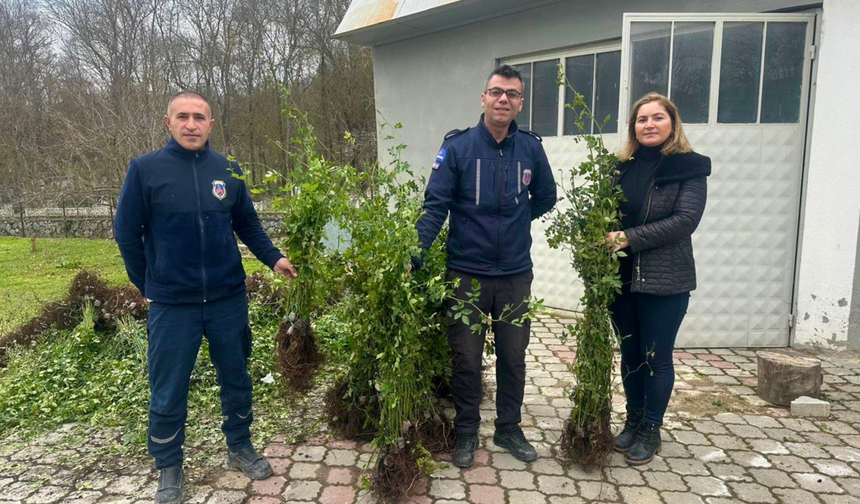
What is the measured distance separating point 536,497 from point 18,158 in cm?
1952

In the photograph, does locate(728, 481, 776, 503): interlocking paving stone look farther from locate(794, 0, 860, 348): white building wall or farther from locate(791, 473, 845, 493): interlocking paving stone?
locate(794, 0, 860, 348): white building wall

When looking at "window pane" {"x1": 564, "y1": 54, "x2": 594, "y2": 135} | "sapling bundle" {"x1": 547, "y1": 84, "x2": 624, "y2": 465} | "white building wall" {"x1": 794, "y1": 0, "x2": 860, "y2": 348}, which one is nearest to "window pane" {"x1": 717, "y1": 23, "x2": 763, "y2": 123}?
"white building wall" {"x1": 794, "y1": 0, "x2": 860, "y2": 348}

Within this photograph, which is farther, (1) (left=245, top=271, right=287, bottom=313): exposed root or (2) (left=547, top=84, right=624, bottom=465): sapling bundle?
(1) (left=245, top=271, right=287, bottom=313): exposed root

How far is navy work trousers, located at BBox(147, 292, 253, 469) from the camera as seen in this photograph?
2.85 m

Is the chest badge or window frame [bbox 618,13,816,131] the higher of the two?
window frame [bbox 618,13,816,131]

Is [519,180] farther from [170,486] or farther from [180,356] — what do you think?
[170,486]

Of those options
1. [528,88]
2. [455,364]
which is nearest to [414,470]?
[455,364]

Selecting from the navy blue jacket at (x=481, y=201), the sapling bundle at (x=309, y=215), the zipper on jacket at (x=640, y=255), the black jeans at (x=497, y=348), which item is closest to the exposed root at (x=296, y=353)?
the sapling bundle at (x=309, y=215)

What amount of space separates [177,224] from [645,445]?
2870mm

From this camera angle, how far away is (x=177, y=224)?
9.19 ft

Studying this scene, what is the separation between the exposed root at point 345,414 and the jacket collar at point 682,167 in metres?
2.15

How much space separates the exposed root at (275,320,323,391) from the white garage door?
348cm

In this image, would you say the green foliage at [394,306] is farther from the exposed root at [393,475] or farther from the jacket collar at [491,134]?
the jacket collar at [491,134]

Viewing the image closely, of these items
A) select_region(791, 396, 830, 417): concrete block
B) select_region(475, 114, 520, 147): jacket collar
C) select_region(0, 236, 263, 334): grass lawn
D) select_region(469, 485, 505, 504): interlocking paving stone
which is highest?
select_region(475, 114, 520, 147): jacket collar
